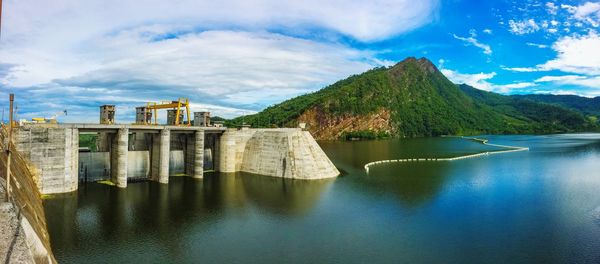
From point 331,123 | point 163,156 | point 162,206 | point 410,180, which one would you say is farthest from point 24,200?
point 331,123

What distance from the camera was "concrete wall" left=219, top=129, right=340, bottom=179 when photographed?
56.6 metres

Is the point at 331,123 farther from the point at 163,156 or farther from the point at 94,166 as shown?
the point at 94,166

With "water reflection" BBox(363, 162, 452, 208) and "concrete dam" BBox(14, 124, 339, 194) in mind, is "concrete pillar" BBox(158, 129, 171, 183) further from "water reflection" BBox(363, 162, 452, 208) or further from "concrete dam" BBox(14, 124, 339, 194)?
"water reflection" BBox(363, 162, 452, 208)

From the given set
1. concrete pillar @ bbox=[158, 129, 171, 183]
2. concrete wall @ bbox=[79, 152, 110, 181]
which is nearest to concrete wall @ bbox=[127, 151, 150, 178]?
concrete wall @ bbox=[79, 152, 110, 181]

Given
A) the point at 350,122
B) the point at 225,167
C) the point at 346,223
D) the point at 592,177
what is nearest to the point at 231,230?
the point at 346,223

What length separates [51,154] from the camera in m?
41.7

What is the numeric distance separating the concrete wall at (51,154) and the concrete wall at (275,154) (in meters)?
22.2

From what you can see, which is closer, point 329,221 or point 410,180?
point 329,221

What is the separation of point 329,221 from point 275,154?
77.0ft

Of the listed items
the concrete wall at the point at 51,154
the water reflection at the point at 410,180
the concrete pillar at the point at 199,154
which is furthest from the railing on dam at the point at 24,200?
the water reflection at the point at 410,180

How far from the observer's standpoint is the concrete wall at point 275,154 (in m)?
56.6

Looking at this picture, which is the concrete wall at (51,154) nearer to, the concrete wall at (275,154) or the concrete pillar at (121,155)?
the concrete pillar at (121,155)

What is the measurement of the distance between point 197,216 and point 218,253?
9916mm

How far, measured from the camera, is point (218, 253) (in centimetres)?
2786
